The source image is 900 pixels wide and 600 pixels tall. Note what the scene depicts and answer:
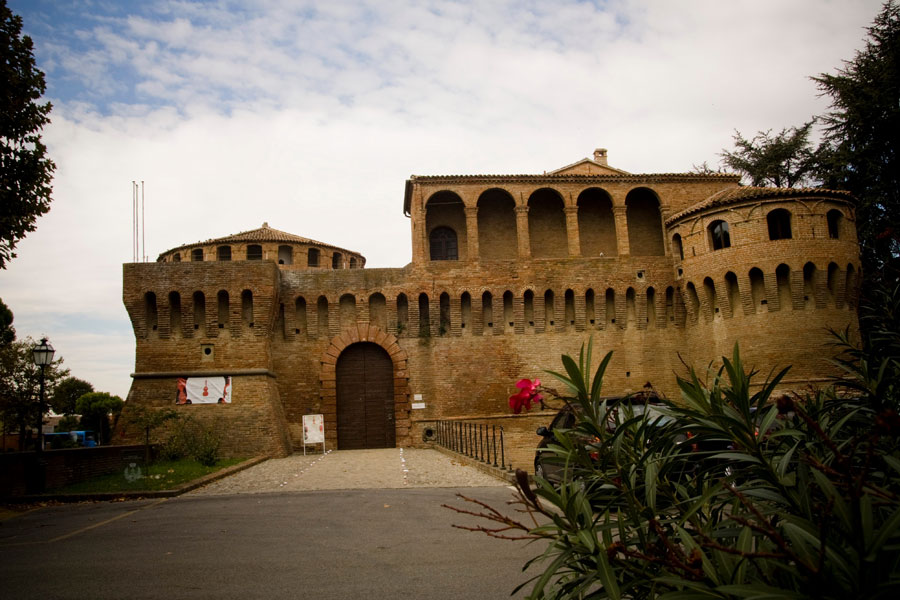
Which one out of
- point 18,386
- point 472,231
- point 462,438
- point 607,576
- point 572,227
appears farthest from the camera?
point 18,386

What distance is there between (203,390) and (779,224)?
22.0 m

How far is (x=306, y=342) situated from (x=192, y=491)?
1193 centimetres

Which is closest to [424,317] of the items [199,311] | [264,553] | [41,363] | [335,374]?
[335,374]

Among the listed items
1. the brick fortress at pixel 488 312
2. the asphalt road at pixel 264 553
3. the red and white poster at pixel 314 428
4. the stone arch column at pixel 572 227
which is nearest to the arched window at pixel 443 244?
the brick fortress at pixel 488 312

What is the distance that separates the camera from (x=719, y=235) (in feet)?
82.8

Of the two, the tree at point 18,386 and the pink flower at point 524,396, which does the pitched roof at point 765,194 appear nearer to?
the pink flower at point 524,396

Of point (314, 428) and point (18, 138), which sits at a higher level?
point (18, 138)

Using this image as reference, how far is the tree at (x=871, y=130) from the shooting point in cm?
2742

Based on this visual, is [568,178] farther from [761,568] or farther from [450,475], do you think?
[761,568]

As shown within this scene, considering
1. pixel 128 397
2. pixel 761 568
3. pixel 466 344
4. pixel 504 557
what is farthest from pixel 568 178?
pixel 761 568

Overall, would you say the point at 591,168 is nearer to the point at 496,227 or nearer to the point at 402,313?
the point at 496,227

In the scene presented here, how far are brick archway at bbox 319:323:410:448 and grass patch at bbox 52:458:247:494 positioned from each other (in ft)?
20.7

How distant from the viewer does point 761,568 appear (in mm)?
2100

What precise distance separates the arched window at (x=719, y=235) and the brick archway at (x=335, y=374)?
1260cm
